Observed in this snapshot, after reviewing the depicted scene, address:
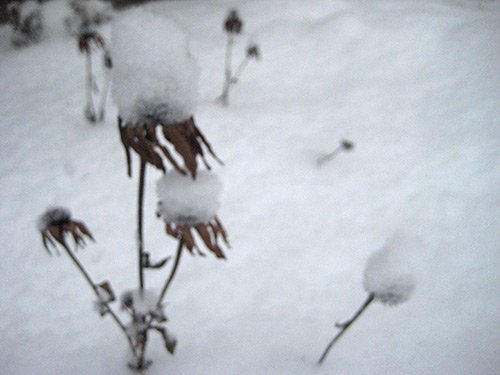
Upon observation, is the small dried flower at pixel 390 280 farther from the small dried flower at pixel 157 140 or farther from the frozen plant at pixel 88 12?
the frozen plant at pixel 88 12

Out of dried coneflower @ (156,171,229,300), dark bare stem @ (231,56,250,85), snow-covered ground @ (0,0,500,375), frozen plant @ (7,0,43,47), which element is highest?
frozen plant @ (7,0,43,47)

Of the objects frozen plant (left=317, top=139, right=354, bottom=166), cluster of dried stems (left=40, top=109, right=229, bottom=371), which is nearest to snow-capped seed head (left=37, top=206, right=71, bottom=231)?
cluster of dried stems (left=40, top=109, right=229, bottom=371)

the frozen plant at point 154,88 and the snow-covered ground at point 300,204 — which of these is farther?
the snow-covered ground at point 300,204

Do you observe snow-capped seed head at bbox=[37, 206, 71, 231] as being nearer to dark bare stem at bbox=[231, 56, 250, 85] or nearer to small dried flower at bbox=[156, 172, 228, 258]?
small dried flower at bbox=[156, 172, 228, 258]

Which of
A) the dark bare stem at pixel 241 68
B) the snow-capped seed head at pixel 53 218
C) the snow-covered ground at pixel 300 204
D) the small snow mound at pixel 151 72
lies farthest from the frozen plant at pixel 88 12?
the small snow mound at pixel 151 72

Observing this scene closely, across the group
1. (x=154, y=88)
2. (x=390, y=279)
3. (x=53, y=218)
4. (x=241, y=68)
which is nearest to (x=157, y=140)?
(x=154, y=88)

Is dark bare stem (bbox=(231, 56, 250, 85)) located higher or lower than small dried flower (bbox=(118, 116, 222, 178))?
lower

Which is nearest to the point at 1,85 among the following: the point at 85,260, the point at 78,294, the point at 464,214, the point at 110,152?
the point at 110,152
